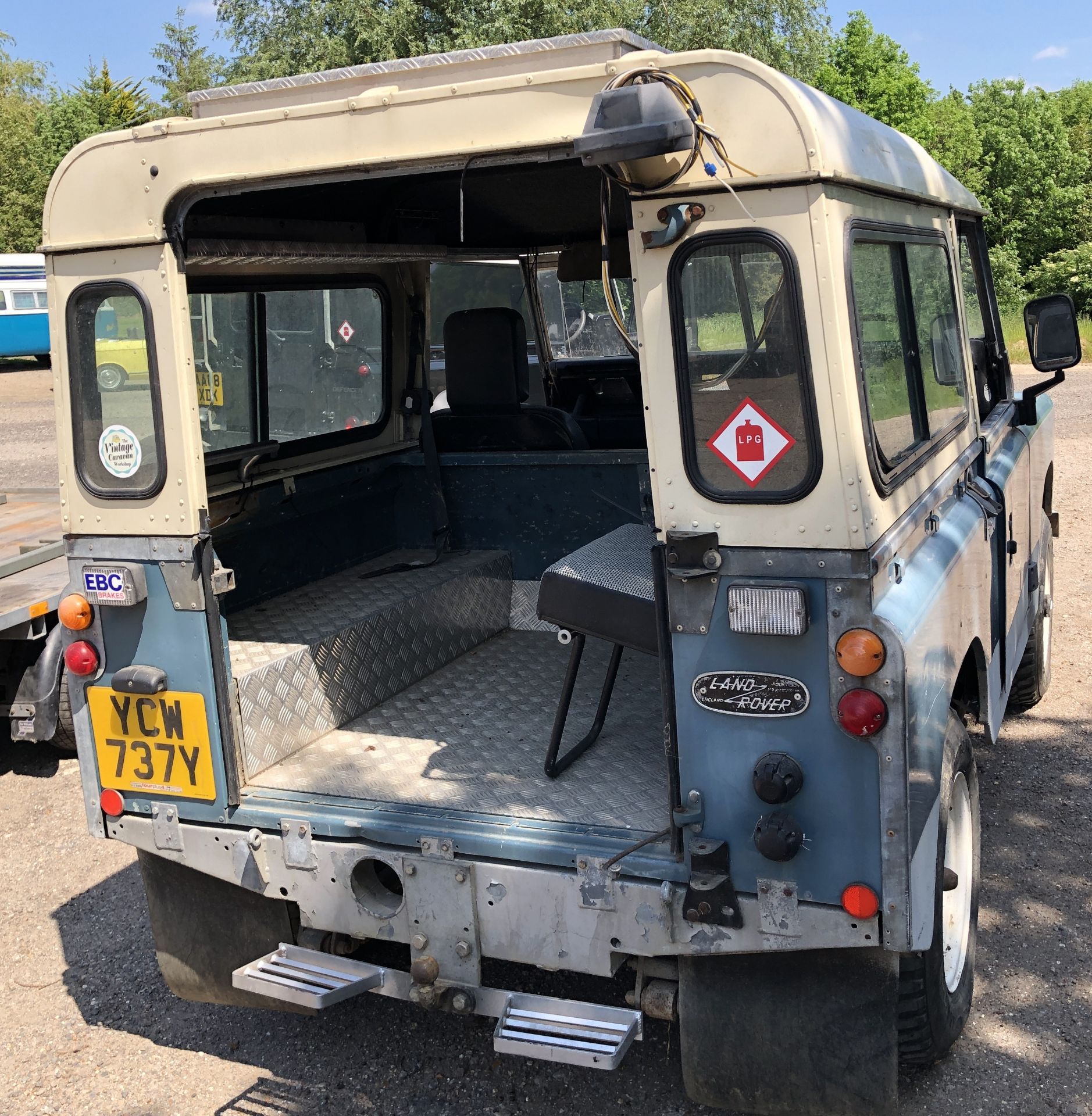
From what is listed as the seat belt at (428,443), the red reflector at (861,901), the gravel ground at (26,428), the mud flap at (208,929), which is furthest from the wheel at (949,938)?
the gravel ground at (26,428)

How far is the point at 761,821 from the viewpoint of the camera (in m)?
2.60

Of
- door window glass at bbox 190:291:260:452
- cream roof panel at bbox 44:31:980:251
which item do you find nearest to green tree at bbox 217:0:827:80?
door window glass at bbox 190:291:260:452

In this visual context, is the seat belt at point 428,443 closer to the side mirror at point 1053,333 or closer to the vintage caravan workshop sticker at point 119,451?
the vintage caravan workshop sticker at point 119,451

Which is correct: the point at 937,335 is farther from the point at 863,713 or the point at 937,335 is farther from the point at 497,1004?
the point at 497,1004

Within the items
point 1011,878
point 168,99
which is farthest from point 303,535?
point 168,99

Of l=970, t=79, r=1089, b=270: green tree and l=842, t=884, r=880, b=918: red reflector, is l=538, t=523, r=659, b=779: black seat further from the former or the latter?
l=970, t=79, r=1089, b=270: green tree

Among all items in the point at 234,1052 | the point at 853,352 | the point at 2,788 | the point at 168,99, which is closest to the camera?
the point at 853,352

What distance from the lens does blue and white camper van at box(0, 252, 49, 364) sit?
2430cm

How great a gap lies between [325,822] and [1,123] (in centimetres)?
4149

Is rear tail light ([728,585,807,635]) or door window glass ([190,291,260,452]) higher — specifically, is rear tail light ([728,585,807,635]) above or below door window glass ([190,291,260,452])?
below

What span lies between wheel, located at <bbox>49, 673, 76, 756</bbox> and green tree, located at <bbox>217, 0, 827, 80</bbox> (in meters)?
18.7

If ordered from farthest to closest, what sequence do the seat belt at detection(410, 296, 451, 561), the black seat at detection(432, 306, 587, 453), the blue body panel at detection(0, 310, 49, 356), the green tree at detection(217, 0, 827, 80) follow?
the blue body panel at detection(0, 310, 49, 356) → the green tree at detection(217, 0, 827, 80) → the black seat at detection(432, 306, 587, 453) → the seat belt at detection(410, 296, 451, 561)

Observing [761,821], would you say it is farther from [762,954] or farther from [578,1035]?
[578,1035]

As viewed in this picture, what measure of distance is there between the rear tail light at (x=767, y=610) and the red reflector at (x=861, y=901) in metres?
0.57
